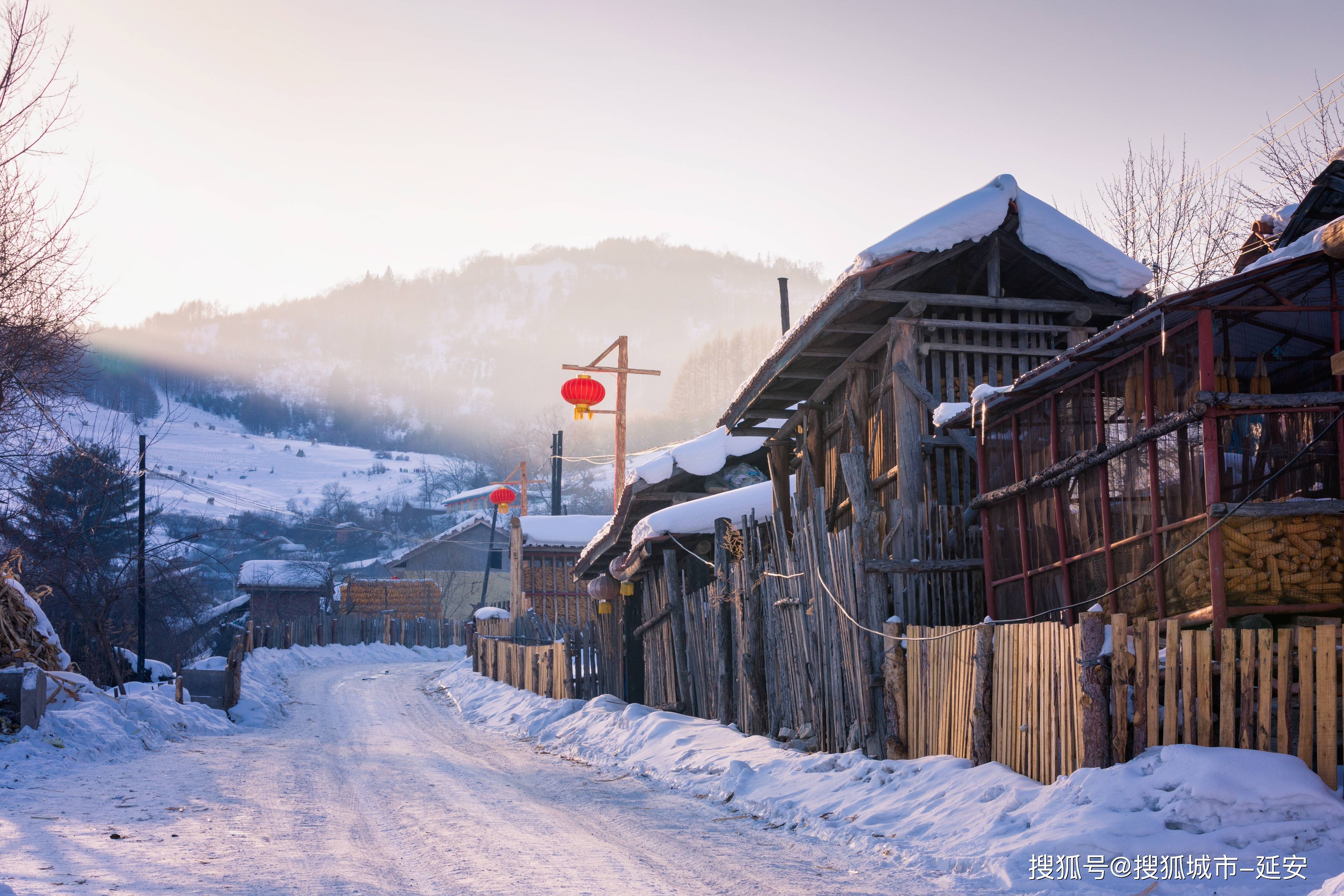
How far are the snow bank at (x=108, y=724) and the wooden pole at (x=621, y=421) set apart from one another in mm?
8366

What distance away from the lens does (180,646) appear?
34.0 metres

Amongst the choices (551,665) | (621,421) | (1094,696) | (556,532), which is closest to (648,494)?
(551,665)

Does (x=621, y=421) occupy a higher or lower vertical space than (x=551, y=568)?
higher

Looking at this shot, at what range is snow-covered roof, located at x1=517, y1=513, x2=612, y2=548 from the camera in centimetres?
3341

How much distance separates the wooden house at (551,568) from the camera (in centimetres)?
3378

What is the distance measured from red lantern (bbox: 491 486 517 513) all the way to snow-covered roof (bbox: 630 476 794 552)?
25732 mm

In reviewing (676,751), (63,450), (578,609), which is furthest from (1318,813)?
(578,609)

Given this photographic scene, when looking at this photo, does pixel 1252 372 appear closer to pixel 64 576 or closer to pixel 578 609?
pixel 64 576

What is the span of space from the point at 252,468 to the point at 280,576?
7817 centimetres

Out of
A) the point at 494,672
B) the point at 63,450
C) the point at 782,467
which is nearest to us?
the point at 782,467

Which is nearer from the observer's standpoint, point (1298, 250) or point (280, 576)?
point (1298, 250)

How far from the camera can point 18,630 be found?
42.8 feet

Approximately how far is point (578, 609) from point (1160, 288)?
2051 centimetres

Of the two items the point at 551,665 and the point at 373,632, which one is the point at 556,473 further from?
the point at 551,665
